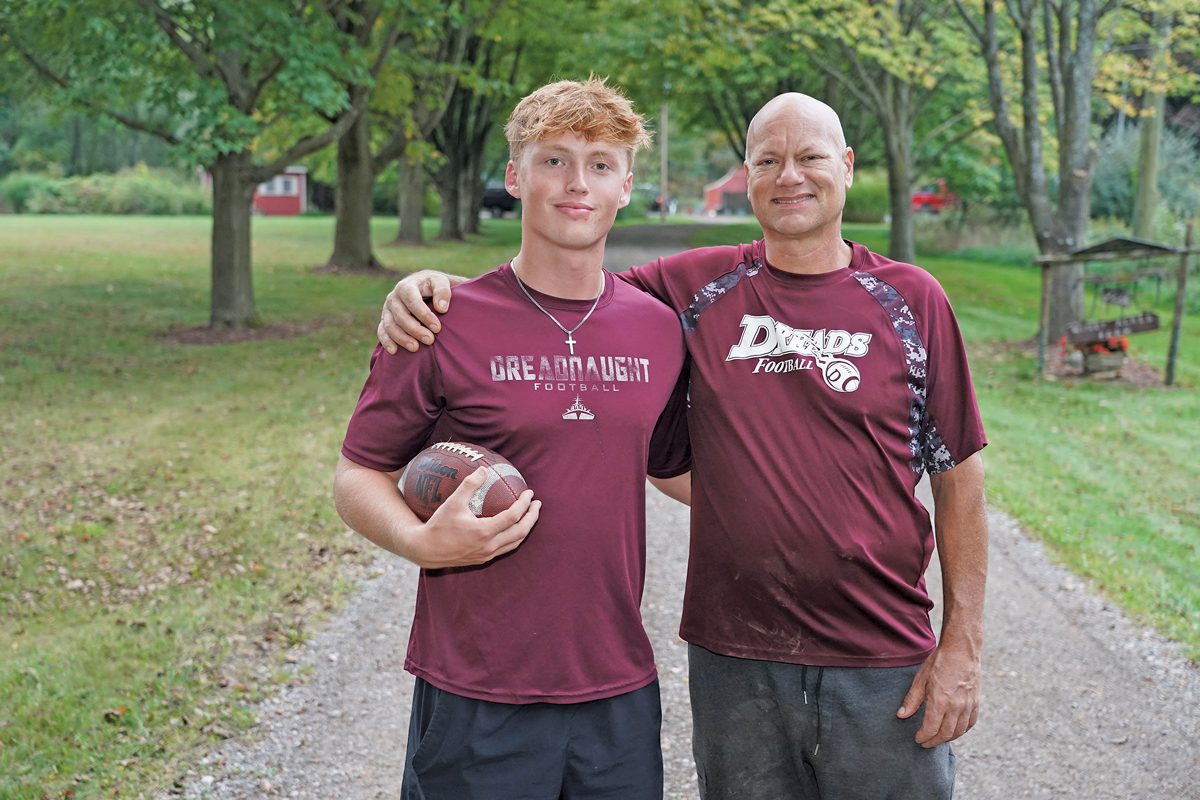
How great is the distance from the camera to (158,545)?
7734 mm

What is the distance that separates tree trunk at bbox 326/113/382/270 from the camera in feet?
83.3

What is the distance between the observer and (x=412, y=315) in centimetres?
281

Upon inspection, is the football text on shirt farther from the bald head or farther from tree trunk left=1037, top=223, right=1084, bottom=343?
tree trunk left=1037, top=223, right=1084, bottom=343

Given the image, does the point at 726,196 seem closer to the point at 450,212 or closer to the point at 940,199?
the point at 940,199

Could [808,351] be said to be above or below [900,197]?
below

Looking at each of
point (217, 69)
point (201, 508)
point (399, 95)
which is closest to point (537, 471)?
point (201, 508)

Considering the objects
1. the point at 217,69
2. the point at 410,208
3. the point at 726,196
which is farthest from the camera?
the point at 726,196

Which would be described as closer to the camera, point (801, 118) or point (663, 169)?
point (801, 118)

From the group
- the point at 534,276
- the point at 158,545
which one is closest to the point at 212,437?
the point at 158,545

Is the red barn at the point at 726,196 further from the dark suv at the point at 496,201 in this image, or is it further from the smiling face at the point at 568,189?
the smiling face at the point at 568,189

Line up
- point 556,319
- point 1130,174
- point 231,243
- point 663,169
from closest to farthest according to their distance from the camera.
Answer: point 556,319, point 231,243, point 1130,174, point 663,169

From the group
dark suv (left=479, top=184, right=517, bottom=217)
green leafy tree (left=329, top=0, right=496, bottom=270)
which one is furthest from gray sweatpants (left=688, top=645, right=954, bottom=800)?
dark suv (left=479, top=184, right=517, bottom=217)

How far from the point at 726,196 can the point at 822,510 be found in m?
94.8

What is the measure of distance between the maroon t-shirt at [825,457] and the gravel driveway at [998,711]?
208 centimetres
